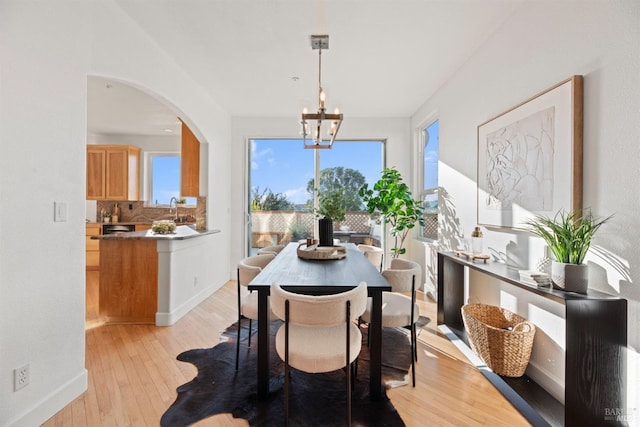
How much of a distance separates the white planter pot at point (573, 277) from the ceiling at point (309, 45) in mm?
1982

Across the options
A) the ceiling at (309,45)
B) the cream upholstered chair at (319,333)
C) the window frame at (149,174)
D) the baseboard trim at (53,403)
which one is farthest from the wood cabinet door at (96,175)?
the cream upholstered chair at (319,333)

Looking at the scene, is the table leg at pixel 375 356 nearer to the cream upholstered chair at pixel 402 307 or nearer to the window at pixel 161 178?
the cream upholstered chair at pixel 402 307

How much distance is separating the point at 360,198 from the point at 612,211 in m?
3.79

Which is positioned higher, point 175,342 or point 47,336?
point 47,336

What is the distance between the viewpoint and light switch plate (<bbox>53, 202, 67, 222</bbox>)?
71.0 inches

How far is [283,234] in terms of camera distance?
5332 millimetres

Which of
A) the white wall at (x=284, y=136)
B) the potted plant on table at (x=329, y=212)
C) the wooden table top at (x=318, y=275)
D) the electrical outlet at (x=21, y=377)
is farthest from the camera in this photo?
Result: the white wall at (x=284, y=136)

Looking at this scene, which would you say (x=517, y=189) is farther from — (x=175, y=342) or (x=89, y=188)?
Answer: (x=89, y=188)

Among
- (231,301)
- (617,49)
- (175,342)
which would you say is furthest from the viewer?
(231,301)

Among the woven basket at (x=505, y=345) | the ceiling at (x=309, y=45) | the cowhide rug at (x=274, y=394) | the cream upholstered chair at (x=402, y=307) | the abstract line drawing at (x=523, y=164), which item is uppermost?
the ceiling at (x=309, y=45)

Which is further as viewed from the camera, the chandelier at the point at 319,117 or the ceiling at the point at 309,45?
the chandelier at the point at 319,117

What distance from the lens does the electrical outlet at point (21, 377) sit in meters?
1.59

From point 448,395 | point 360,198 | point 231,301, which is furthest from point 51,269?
point 360,198

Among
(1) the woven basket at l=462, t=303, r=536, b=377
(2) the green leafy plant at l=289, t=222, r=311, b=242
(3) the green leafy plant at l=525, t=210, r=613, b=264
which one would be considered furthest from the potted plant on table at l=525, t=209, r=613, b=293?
(2) the green leafy plant at l=289, t=222, r=311, b=242
